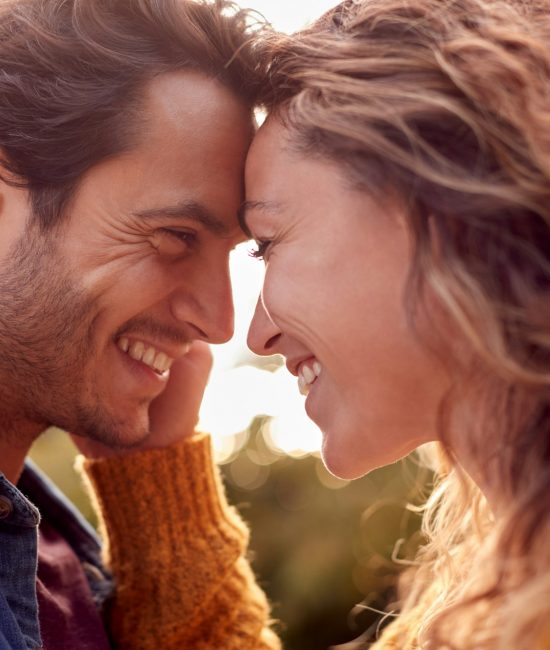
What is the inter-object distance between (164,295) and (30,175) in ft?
1.72

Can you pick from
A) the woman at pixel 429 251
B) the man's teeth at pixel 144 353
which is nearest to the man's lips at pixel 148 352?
the man's teeth at pixel 144 353

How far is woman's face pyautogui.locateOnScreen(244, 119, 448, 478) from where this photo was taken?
211cm

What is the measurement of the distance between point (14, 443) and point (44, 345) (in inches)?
13.7

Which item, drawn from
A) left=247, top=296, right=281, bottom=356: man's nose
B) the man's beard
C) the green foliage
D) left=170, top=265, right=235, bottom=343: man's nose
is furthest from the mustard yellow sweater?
the green foliage

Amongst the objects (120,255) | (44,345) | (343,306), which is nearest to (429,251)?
(343,306)

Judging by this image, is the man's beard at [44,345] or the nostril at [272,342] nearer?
the nostril at [272,342]

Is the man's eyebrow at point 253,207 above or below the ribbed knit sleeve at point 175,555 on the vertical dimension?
above

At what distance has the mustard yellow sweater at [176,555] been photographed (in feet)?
9.24

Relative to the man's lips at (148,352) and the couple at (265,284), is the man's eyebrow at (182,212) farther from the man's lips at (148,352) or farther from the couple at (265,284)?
the man's lips at (148,352)

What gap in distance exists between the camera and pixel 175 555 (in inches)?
115

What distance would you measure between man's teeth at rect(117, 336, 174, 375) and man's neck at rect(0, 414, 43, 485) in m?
0.37

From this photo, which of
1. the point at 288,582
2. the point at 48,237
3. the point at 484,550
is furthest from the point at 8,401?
the point at 288,582

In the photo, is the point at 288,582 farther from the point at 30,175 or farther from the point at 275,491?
the point at 30,175

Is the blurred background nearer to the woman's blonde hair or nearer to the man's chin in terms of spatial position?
the man's chin
